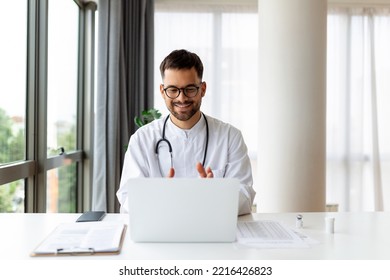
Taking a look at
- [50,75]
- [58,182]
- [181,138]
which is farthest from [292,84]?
[58,182]

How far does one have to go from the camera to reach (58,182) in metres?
3.44

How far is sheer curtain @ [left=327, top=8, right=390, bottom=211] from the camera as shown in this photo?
437 cm

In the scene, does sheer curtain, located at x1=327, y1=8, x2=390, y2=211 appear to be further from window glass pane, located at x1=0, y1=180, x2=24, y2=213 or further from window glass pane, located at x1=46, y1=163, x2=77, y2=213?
window glass pane, located at x1=0, y1=180, x2=24, y2=213

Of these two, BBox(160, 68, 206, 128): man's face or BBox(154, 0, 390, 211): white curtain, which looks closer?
BBox(160, 68, 206, 128): man's face

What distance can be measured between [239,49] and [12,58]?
242cm

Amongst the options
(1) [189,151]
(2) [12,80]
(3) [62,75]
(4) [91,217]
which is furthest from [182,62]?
(3) [62,75]

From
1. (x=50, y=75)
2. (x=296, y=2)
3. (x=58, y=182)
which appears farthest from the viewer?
(x=58, y=182)

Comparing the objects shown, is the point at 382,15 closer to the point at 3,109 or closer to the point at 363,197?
the point at 363,197

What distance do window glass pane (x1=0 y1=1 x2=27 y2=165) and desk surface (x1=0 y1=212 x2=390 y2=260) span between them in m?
1.02

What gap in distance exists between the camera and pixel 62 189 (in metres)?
3.60

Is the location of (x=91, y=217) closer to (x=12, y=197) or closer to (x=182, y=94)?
(x=182, y=94)

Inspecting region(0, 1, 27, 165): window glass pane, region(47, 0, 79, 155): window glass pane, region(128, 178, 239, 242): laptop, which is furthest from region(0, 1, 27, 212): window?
region(128, 178, 239, 242): laptop

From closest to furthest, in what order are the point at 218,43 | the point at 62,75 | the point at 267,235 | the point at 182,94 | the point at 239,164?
the point at 267,235 → the point at 182,94 → the point at 239,164 → the point at 62,75 → the point at 218,43

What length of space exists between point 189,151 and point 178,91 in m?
0.33
